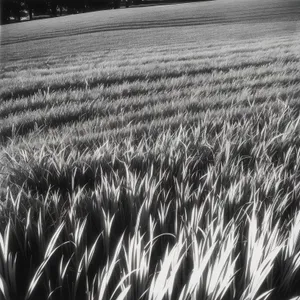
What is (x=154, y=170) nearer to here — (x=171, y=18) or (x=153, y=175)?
(x=153, y=175)

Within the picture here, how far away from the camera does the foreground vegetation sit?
50 cm

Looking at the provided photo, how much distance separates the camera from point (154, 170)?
862mm

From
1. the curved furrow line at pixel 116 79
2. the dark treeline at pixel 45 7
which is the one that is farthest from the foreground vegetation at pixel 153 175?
the dark treeline at pixel 45 7

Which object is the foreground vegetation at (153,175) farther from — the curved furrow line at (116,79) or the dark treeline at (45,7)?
the dark treeline at (45,7)

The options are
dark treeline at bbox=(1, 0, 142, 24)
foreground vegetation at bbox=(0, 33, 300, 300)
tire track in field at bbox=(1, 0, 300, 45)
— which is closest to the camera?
foreground vegetation at bbox=(0, 33, 300, 300)

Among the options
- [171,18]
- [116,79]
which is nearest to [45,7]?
[116,79]

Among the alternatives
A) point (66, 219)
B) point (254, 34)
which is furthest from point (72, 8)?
point (254, 34)

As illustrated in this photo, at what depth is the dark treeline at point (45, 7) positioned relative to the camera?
767 mm

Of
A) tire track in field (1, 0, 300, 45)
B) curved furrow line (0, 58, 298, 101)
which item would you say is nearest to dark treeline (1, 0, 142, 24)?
tire track in field (1, 0, 300, 45)

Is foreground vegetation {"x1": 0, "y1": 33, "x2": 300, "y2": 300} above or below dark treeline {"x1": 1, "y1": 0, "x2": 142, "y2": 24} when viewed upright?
below

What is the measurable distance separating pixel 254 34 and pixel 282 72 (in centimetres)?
19

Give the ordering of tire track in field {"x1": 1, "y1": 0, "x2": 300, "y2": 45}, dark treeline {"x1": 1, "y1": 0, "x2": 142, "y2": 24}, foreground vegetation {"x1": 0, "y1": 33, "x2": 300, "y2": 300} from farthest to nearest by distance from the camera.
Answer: tire track in field {"x1": 1, "y1": 0, "x2": 300, "y2": 45} < dark treeline {"x1": 1, "y1": 0, "x2": 142, "y2": 24} < foreground vegetation {"x1": 0, "y1": 33, "x2": 300, "y2": 300}

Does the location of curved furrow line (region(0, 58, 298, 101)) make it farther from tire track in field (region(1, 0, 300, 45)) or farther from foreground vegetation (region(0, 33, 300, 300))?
tire track in field (region(1, 0, 300, 45))

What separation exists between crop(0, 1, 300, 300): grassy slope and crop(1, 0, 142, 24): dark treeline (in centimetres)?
11
